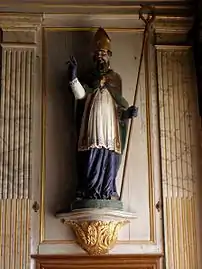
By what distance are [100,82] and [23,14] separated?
0.67 metres

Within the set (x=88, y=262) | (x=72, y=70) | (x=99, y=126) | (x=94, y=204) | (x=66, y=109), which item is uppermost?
(x=72, y=70)

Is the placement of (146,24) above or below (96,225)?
above

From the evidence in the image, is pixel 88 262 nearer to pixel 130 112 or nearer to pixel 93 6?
pixel 130 112

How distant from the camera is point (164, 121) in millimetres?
3832

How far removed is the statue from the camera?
356 centimetres

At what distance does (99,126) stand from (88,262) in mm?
756

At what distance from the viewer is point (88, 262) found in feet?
11.7

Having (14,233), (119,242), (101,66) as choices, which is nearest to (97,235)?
(119,242)

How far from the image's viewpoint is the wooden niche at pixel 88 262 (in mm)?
3551

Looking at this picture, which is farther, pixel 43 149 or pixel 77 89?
pixel 43 149

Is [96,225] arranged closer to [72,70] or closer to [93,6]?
[72,70]

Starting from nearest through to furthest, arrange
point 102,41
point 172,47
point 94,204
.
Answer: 1. point 94,204
2. point 102,41
3. point 172,47

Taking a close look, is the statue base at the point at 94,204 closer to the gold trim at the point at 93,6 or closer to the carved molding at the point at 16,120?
the carved molding at the point at 16,120

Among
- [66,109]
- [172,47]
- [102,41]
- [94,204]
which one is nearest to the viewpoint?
[94,204]
